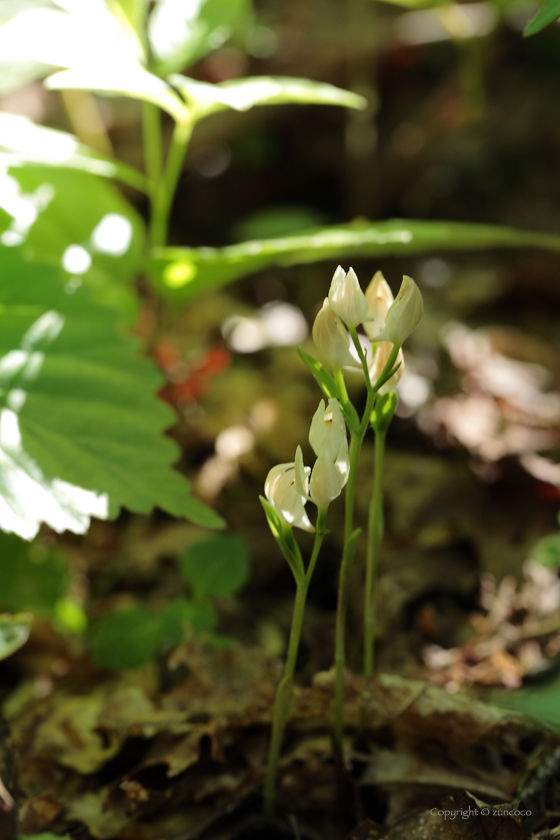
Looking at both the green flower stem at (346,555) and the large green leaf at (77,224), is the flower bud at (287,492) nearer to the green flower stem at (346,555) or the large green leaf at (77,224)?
the green flower stem at (346,555)

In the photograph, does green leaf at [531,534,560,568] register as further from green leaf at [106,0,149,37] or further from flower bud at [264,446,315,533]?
green leaf at [106,0,149,37]

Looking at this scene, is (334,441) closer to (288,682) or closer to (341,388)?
(341,388)

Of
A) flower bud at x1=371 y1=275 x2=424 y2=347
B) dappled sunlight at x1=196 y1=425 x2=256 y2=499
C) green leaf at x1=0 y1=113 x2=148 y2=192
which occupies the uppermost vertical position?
green leaf at x1=0 y1=113 x2=148 y2=192

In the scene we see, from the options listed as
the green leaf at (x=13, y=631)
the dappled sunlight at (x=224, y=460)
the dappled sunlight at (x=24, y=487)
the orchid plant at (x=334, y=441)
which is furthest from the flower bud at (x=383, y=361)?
the dappled sunlight at (x=224, y=460)

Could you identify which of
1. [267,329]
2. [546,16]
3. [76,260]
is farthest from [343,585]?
[267,329]

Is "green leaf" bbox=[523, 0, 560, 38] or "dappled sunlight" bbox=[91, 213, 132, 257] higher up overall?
"green leaf" bbox=[523, 0, 560, 38]

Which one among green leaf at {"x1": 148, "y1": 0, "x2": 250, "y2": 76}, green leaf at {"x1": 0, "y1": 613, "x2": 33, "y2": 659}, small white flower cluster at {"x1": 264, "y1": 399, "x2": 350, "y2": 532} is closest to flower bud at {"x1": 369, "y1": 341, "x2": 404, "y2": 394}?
small white flower cluster at {"x1": 264, "y1": 399, "x2": 350, "y2": 532}

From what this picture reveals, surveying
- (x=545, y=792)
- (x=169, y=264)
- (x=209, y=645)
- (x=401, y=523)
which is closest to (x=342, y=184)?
(x=169, y=264)
